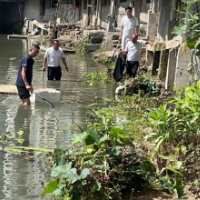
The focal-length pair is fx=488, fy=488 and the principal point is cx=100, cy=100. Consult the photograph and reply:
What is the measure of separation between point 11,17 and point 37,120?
3325 cm

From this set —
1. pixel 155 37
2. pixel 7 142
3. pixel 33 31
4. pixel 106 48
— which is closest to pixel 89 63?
pixel 106 48

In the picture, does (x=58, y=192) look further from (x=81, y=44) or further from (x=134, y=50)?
(x=81, y=44)

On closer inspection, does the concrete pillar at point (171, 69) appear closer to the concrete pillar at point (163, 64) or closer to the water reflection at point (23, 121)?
the concrete pillar at point (163, 64)

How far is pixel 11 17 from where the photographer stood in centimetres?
4062

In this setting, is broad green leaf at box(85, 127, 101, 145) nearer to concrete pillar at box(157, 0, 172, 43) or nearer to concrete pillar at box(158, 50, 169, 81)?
concrete pillar at box(158, 50, 169, 81)

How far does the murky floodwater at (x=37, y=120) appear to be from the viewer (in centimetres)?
561

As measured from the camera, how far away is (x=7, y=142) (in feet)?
23.5

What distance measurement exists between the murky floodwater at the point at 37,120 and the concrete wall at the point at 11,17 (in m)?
22.7

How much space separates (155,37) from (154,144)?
10.6 meters

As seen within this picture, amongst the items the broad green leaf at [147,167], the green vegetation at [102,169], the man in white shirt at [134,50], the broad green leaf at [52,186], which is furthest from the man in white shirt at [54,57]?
the broad green leaf at [52,186]

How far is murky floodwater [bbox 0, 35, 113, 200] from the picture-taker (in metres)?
5.61

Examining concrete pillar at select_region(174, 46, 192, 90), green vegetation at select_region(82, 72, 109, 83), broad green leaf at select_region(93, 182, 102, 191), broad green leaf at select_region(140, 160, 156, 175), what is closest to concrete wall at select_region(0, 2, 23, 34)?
green vegetation at select_region(82, 72, 109, 83)

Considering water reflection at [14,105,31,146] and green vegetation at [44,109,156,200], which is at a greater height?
green vegetation at [44,109,156,200]

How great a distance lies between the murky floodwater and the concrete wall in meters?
22.7
